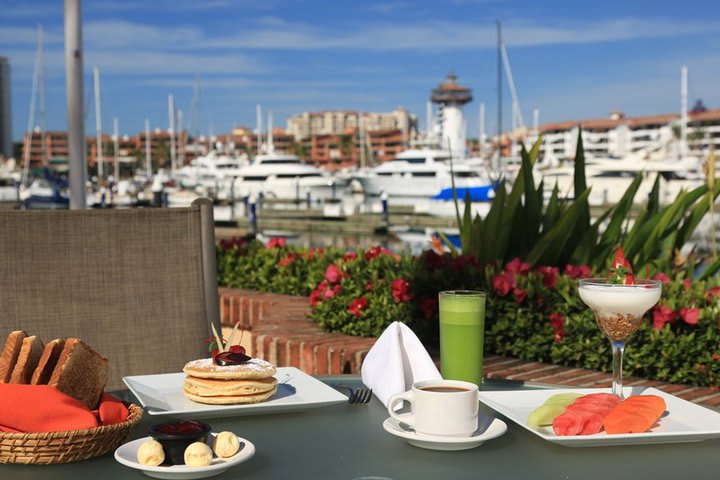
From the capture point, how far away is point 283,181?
51938 mm

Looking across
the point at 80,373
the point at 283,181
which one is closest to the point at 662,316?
the point at 80,373

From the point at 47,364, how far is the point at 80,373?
0.18 feet

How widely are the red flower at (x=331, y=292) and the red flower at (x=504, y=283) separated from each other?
0.86 metres

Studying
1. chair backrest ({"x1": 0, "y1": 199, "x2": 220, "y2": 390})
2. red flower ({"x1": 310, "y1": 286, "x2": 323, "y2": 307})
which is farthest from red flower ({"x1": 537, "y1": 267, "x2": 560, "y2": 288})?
chair backrest ({"x1": 0, "y1": 199, "x2": 220, "y2": 390})

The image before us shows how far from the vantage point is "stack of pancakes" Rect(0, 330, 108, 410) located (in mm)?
1436

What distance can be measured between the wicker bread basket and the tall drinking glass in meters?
0.92

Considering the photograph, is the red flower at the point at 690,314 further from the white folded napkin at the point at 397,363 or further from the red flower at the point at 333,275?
the white folded napkin at the point at 397,363

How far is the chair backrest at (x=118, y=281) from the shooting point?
94.5 inches

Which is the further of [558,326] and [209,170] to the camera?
[209,170]

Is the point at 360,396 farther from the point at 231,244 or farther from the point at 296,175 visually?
the point at 296,175

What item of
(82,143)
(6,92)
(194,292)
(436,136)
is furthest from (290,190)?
→ (194,292)

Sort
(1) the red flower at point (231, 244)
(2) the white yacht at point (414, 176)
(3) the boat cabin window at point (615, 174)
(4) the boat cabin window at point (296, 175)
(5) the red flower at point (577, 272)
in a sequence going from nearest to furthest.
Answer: (5) the red flower at point (577, 272), (1) the red flower at point (231, 244), (2) the white yacht at point (414, 176), (3) the boat cabin window at point (615, 174), (4) the boat cabin window at point (296, 175)

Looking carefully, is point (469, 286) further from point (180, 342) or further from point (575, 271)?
point (180, 342)

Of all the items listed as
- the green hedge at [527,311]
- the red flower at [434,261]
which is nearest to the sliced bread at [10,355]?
the green hedge at [527,311]
